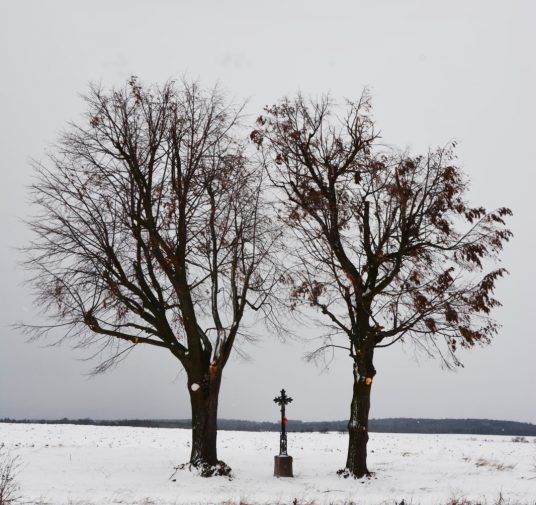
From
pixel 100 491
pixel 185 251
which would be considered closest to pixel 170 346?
pixel 185 251

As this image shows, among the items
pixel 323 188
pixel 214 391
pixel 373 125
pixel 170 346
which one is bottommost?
pixel 214 391

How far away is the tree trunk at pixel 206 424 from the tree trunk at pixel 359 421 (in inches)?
151

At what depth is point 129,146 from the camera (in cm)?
1670

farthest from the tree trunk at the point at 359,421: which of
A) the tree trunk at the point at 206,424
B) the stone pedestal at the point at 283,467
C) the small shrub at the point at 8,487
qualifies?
the small shrub at the point at 8,487

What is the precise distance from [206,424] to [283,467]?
108 inches

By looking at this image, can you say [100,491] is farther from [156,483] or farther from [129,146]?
[129,146]

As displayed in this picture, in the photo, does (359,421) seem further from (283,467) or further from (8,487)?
(8,487)

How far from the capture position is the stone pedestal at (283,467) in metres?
16.2

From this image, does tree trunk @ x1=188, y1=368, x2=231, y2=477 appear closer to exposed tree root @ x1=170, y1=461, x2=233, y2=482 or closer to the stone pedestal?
exposed tree root @ x1=170, y1=461, x2=233, y2=482

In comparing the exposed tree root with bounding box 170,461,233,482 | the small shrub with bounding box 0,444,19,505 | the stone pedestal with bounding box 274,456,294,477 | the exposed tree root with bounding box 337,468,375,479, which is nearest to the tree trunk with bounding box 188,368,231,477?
the exposed tree root with bounding box 170,461,233,482

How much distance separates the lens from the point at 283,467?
16.2 meters

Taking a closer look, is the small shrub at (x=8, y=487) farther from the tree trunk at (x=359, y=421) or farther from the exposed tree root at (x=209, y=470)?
the tree trunk at (x=359, y=421)

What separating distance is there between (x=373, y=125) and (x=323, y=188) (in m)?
2.85

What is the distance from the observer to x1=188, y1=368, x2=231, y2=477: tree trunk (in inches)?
620
